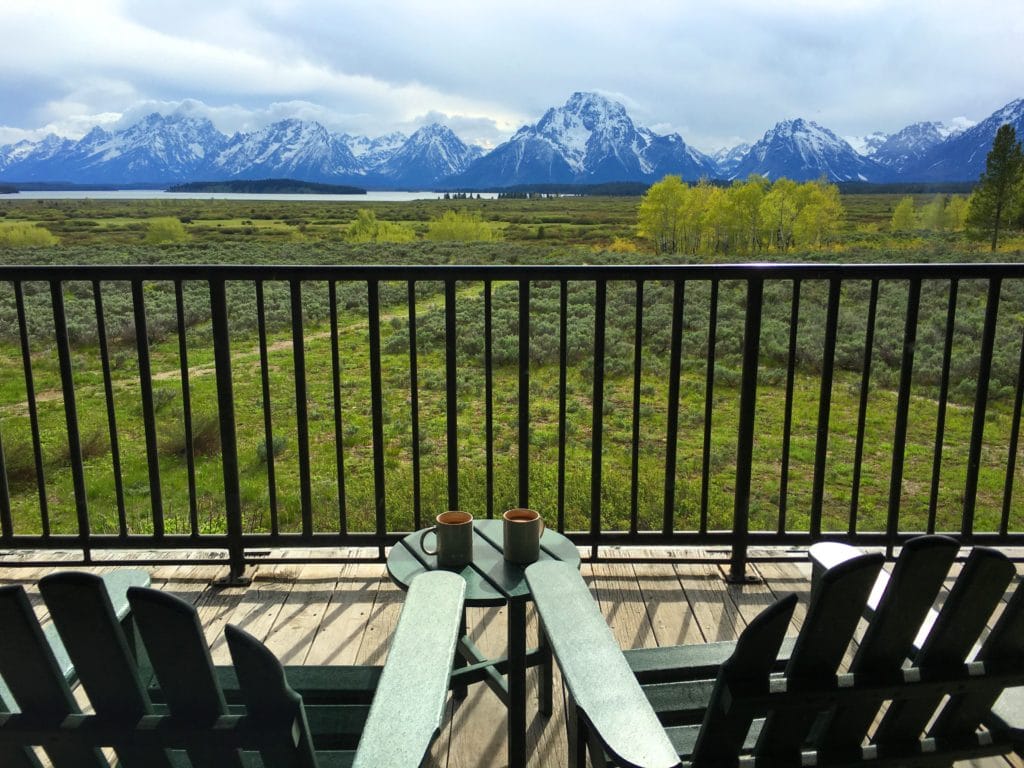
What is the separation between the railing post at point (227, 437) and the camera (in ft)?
8.50

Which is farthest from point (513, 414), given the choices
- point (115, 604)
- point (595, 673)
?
point (595, 673)

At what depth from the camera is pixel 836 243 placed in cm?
4978

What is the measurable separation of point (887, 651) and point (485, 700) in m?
1.26

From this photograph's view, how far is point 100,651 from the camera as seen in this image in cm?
88

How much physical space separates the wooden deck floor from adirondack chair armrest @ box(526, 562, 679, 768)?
2.14ft

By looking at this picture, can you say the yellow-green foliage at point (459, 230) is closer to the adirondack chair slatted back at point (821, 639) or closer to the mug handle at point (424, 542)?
the mug handle at point (424, 542)

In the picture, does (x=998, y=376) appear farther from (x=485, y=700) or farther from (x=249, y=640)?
(x=249, y=640)

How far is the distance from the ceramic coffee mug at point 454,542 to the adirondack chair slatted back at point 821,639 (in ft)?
2.90

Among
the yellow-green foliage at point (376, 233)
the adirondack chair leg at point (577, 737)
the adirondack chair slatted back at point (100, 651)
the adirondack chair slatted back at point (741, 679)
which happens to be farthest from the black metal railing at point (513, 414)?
the yellow-green foliage at point (376, 233)

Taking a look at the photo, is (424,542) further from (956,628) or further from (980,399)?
(980,399)

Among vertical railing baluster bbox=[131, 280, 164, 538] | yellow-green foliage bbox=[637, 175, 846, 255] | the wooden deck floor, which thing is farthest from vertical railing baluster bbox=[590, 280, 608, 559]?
yellow-green foliage bbox=[637, 175, 846, 255]

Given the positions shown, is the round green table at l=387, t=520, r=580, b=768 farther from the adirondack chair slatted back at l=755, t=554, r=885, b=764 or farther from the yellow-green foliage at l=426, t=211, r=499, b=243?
the yellow-green foliage at l=426, t=211, r=499, b=243

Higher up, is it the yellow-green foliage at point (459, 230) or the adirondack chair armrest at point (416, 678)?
the yellow-green foliage at point (459, 230)

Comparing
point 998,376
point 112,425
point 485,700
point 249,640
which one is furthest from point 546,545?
point 998,376
